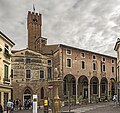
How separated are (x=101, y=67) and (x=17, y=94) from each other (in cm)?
2087

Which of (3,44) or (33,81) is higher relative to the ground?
(3,44)

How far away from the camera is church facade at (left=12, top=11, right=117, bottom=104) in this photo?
51.8 meters

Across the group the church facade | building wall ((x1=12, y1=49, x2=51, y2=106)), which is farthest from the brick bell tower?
building wall ((x1=12, y1=49, x2=51, y2=106))

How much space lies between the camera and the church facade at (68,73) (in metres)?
51.8

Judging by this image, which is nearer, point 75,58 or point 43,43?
point 75,58

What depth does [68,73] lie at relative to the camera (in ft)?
181

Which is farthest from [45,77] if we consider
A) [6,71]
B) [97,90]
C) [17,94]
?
[6,71]

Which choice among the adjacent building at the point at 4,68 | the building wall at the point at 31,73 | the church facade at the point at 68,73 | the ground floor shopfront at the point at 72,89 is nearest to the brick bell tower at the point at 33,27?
the church facade at the point at 68,73

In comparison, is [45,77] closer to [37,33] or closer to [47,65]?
[47,65]

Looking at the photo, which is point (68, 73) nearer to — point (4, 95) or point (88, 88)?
point (88, 88)

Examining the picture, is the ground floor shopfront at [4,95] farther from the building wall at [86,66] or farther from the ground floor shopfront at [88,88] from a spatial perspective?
the ground floor shopfront at [88,88]

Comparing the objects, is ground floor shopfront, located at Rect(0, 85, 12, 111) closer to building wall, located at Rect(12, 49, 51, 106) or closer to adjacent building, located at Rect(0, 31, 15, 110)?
adjacent building, located at Rect(0, 31, 15, 110)

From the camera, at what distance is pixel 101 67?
63938 mm

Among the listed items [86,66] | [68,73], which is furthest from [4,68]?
[86,66]
